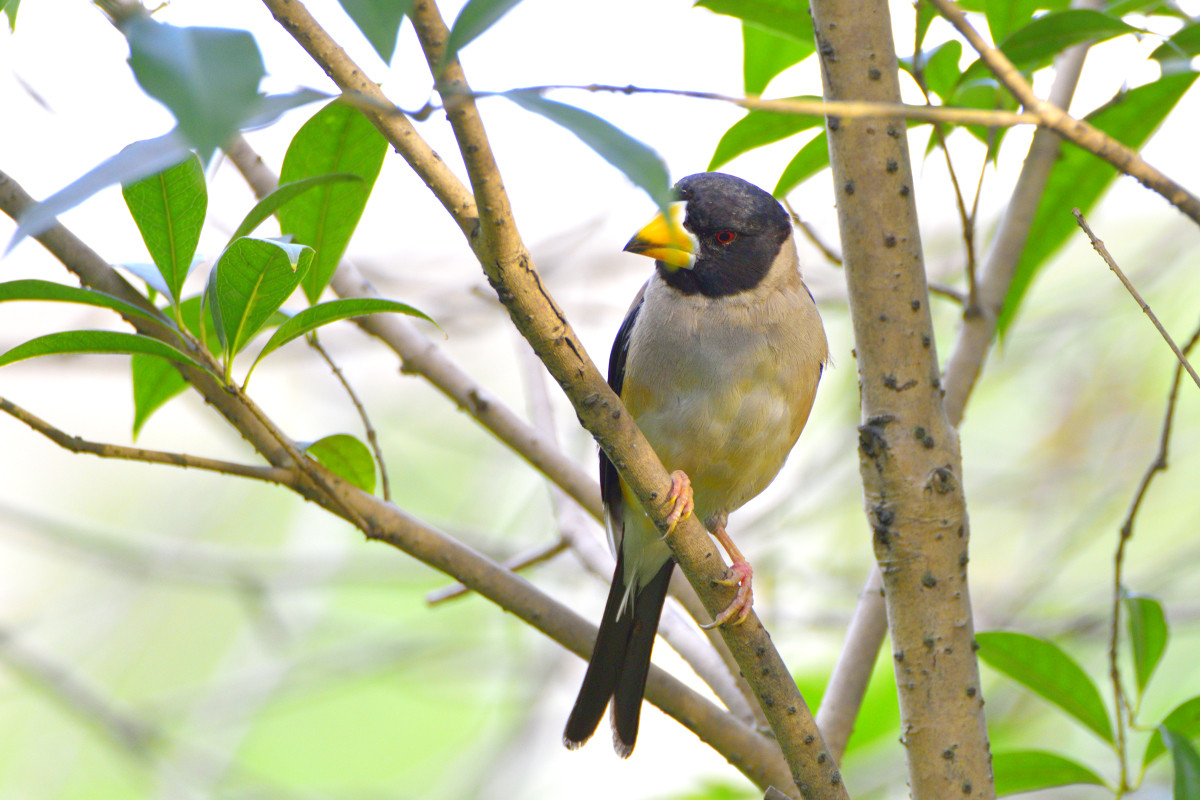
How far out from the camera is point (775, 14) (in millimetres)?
2129

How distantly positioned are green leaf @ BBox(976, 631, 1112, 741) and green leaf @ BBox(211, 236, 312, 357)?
4.88 feet

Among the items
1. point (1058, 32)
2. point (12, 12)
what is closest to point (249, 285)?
point (12, 12)

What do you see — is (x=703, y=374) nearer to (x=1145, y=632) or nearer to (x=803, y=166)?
(x=803, y=166)

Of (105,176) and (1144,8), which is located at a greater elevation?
(1144,8)

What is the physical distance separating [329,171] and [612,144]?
39.8 inches

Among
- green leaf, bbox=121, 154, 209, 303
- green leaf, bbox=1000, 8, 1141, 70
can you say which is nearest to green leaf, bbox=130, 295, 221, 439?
green leaf, bbox=121, 154, 209, 303

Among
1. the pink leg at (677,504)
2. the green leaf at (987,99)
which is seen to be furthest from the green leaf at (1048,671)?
the green leaf at (987,99)

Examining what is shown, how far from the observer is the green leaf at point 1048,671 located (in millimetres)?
2025

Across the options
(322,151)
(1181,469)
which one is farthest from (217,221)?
(1181,469)

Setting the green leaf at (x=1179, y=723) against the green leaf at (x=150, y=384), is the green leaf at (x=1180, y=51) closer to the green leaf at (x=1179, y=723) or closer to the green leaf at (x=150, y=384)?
the green leaf at (x=1179, y=723)

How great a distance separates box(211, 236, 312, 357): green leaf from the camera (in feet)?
4.96

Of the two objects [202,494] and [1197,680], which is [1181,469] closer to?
[1197,680]

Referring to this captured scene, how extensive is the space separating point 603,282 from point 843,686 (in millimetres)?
3076

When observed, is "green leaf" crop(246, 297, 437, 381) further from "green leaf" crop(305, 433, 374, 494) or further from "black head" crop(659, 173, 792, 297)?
"black head" crop(659, 173, 792, 297)
